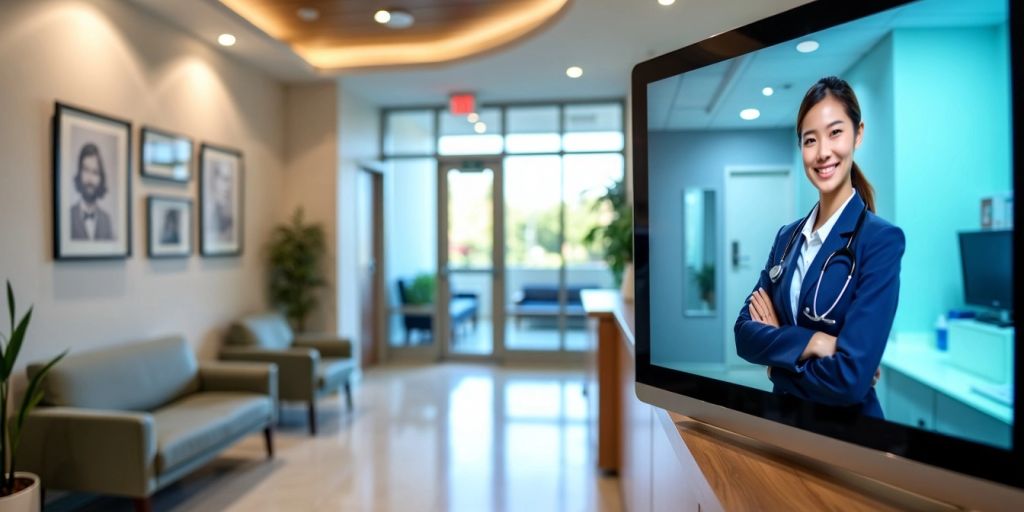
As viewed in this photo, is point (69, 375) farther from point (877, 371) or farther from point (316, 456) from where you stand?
point (877, 371)

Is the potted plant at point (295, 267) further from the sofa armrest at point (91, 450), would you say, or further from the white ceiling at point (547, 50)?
the sofa armrest at point (91, 450)

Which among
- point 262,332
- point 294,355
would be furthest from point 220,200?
point 294,355

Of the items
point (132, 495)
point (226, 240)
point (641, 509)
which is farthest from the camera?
point (226, 240)

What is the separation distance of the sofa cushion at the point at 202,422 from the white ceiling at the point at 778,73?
262cm

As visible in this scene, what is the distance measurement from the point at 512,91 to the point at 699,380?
15.8 feet

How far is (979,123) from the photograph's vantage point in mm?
777

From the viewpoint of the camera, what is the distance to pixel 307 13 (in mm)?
4012

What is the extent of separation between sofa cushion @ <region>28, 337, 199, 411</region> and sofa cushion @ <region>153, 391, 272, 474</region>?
4.4 inches

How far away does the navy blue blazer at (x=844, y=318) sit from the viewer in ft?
2.93

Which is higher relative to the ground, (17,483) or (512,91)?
(512,91)

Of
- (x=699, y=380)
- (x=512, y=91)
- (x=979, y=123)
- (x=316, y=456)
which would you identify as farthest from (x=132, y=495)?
(x=512, y=91)

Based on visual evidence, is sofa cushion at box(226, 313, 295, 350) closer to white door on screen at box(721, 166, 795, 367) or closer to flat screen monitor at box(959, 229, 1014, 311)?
white door on screen at box(721, 166, 795, 367)

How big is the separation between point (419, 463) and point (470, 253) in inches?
126

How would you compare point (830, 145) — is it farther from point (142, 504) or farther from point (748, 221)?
point (142, 504)
